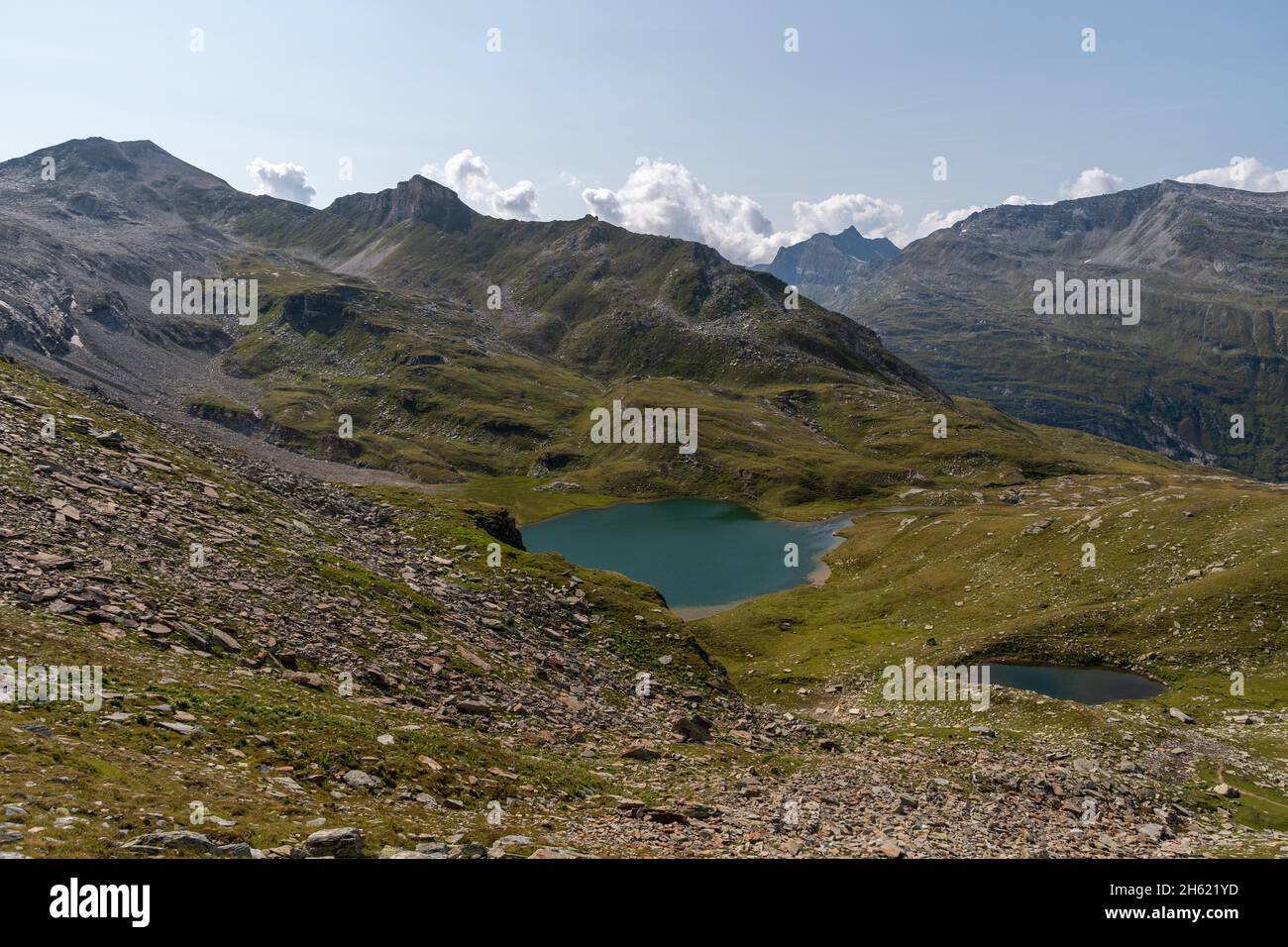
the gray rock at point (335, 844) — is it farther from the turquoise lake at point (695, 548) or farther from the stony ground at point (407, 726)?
the turquoise lake at point (695, 548)

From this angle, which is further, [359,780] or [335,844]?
[359,780]

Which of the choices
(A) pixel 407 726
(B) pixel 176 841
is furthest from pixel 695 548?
(B) pixel 176 841

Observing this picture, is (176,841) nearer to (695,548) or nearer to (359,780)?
(359,780)

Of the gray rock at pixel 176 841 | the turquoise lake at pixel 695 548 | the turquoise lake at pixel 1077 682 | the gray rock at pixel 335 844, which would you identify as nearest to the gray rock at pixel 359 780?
the gray rock at pixel 335 844

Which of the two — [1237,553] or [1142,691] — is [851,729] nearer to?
[1142,691]

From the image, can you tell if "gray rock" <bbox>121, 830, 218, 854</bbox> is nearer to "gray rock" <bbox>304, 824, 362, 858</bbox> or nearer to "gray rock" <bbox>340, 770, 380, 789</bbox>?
"gray rock" <bbox>304, 824, 362, 858</bbox>
